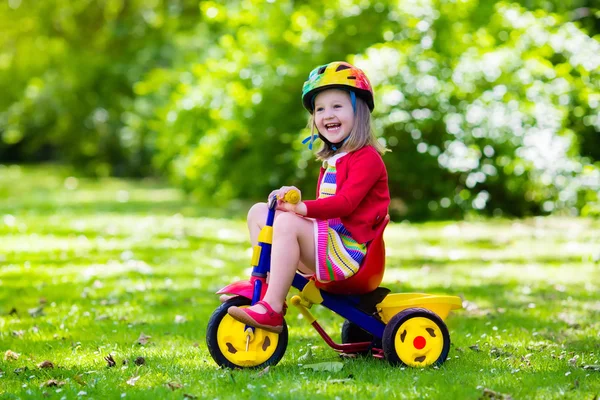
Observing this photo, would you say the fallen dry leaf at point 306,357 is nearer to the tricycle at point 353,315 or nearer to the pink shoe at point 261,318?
the tricycle at point 353,315

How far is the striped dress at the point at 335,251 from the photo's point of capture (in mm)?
4172

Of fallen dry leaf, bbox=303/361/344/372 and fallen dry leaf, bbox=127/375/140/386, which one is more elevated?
fallen dry leaf, bbox=303/361/344/372

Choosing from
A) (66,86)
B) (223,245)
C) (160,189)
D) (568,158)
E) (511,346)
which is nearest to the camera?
(511,346)

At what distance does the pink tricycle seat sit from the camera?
4234 millimetres

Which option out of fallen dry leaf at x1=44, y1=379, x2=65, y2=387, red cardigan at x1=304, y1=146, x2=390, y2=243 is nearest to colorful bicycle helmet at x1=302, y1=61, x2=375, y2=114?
red cardigan at x1=304, y1=146, x2=390, y2=243

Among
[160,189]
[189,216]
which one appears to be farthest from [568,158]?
[160,189]

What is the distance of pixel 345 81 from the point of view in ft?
14.1

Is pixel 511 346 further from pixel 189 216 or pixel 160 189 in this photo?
pixel 160 189

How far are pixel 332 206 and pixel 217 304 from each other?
2.58m

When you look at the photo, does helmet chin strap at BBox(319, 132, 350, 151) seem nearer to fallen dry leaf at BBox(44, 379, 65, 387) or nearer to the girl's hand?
the girl's hand

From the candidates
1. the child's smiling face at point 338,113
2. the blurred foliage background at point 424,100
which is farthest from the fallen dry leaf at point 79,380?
the blurred foliage background at point 424,100

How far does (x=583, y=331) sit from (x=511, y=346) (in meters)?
0.75

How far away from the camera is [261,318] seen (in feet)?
13.3

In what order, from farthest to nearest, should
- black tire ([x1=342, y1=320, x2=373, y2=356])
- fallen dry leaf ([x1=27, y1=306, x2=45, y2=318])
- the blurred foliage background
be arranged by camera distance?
the blurred foliage background < fallen dry leaf ([x1=27, y1=306, x2=45, y2=318]) < black tire ([x1=342, y1=320, x2=373, y2=356])
